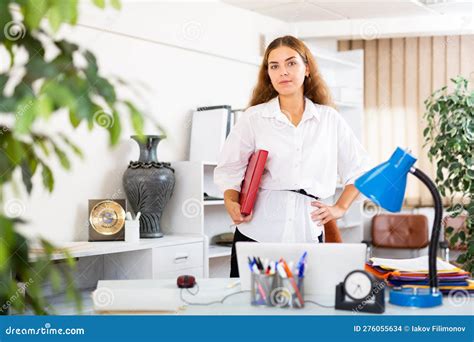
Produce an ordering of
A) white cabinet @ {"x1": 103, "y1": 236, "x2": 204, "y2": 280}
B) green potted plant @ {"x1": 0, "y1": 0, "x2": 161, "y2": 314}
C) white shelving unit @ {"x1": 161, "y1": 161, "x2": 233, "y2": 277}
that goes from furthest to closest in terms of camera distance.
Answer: white shelving unit @ {"x1": 161, "y1": 161, "x2": 233, "y2": 277} → white cabinet @ {"x1": 103, "y1": 236, "x2": 204, "y2": 280} → green potted plant @ {"x1": 0, "y1": 0, "x2": 161, "y2": 314}

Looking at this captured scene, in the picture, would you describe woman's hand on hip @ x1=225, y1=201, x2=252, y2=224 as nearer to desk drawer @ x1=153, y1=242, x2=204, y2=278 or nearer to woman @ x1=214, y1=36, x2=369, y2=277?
woman @ x1=214, y1=36, x2=369, y2=277

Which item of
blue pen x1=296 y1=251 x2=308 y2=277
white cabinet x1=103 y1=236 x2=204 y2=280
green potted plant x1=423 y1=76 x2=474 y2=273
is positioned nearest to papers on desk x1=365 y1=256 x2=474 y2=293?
blue pen x1=296 y1=251 x2=308 y2=277

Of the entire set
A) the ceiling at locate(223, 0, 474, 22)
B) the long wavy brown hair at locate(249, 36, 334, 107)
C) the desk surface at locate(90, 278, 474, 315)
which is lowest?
the desk surface at locate(90, 278, 474, 315)

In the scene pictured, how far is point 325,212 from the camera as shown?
1739 mm

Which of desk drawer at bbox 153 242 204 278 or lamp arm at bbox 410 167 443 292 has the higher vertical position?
lamp arm at bbox 410 167 443 292

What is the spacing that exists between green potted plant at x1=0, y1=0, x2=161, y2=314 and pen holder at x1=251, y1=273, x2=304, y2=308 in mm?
586

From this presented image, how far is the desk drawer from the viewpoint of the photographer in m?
2.53

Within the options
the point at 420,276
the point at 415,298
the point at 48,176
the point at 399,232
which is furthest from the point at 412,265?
the point at 399,232

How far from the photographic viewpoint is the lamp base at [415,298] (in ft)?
3.86

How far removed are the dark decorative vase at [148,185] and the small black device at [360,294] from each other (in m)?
1.65

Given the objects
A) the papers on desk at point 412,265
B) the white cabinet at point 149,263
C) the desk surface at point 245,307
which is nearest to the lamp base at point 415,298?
the desk surface at point 245,307

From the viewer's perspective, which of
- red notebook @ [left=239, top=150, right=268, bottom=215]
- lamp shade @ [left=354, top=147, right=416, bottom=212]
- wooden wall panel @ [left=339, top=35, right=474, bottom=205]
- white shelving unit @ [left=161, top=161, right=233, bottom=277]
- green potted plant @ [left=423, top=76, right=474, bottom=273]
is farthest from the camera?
wooden wall panel @ [left=339, top=35, right=474, bottom=205]

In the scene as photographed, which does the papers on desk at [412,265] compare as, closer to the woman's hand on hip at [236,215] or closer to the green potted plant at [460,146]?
the woman's hand on hip at [236,215]
